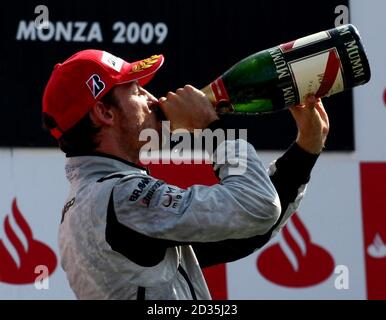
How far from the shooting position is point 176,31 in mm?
4664

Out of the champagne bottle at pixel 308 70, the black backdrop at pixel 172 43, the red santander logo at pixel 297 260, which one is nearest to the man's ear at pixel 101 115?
the champagne bottle at pixel 308 70

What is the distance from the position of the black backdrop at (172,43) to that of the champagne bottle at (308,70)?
1.79 meters

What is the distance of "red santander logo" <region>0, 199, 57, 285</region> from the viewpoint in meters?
4.49

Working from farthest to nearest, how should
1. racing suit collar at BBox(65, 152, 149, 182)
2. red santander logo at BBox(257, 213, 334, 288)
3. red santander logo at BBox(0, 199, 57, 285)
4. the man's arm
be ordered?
red santander logo at BBox(257, 213, 334, 288) → red santander logo at BBox(0, 199, 57, 285) → the man's arm → racing suit collar at BBox(65, 152, 149, 182)

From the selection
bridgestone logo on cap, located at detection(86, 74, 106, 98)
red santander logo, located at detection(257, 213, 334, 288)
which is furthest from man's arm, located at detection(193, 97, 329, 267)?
red santander logo, located at detection(257, 213, 334, 288)

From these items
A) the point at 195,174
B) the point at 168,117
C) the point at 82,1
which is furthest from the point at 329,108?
the point at 168,117

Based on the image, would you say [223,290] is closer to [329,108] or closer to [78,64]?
[329,108]

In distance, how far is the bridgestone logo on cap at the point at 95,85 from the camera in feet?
8.38

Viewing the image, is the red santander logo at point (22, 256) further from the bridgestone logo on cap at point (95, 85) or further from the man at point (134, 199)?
the bridgestone logo on cap at point (95, 85)

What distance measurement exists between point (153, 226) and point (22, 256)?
2.29 metres

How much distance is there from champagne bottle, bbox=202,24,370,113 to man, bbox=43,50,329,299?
58mm

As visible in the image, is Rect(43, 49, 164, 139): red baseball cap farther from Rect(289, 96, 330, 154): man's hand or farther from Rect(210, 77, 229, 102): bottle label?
Rect(289, 96, 330, 154): man's hand
